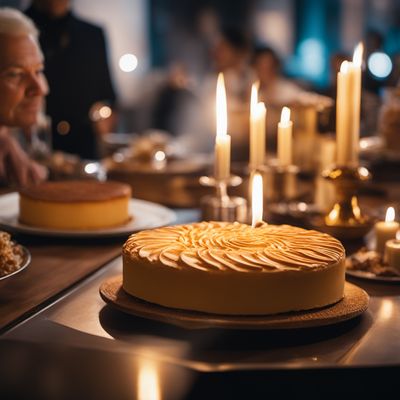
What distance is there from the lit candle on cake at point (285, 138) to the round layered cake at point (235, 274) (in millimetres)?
705

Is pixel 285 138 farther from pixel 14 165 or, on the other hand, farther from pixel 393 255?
pixel 14 165

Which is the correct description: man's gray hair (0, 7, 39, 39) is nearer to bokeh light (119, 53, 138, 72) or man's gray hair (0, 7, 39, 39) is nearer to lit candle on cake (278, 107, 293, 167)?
lit candle on cake (278, 107, 293, 167)

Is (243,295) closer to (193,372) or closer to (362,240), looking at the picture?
(193,372)

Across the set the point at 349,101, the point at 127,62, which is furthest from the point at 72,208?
the point at 127,62

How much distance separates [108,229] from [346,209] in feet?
1.85

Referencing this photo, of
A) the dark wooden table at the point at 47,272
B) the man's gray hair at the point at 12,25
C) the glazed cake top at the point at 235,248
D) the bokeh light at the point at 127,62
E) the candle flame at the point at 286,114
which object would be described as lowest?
the dark wooden table at the point at 47,272

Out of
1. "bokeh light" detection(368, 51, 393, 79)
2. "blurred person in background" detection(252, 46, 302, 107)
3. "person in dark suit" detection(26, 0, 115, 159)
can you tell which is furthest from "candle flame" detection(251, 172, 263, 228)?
"bokeh light" detection(368, 51, 393, 79)

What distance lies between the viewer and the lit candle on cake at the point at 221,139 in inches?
63.0

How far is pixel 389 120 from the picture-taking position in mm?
2926

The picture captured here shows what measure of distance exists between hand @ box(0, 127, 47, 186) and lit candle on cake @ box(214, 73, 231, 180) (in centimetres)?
89

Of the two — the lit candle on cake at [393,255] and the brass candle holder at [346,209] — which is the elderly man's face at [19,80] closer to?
the brass candle holder at [346,209]

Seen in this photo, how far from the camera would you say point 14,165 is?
237 centimetres

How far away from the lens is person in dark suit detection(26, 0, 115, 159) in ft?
15.1

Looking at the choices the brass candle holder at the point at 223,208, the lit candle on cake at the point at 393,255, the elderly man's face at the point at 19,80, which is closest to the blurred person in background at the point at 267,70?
the elderly man's face at the point at 19,80
